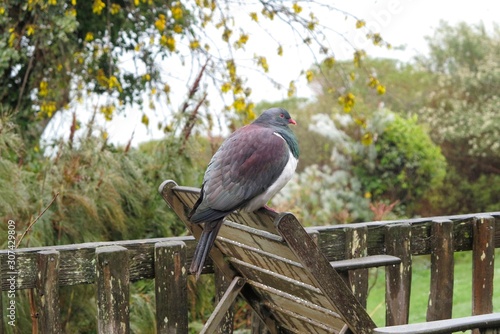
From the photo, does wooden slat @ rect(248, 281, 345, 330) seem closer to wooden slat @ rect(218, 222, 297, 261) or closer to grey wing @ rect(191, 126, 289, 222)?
wooden slat @ rect(218, 222, 297, 261)

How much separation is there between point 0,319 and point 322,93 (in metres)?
13.6

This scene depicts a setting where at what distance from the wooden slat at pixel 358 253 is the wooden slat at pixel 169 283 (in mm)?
747

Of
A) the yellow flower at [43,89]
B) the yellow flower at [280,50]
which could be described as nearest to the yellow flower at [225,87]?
the yellow flower at [280,50]

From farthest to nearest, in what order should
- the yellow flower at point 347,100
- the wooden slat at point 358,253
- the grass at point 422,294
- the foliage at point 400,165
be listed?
1. the foliage at point 400,165
2. the grass at point 422,294
3. the yellow flower at point 347,100
4. the wooden slat at point 358,253

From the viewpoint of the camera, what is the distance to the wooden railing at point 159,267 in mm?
2439

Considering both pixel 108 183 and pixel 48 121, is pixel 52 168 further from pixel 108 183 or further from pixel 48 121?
pixel 48 121

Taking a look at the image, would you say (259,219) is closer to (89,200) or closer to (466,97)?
(89,200)

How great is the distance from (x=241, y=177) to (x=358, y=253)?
40.4 inches

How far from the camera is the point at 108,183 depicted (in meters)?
3.62

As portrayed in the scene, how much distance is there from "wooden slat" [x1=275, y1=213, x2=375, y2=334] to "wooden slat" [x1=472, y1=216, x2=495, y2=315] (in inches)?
59.0

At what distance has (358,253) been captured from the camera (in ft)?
9.88

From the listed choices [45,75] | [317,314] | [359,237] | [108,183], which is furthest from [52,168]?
[45,75]

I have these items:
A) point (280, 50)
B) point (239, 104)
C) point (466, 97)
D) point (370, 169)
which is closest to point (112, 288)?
point (239, 104)

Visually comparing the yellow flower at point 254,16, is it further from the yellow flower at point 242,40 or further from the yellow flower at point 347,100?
the yellow flower at point 347,100
